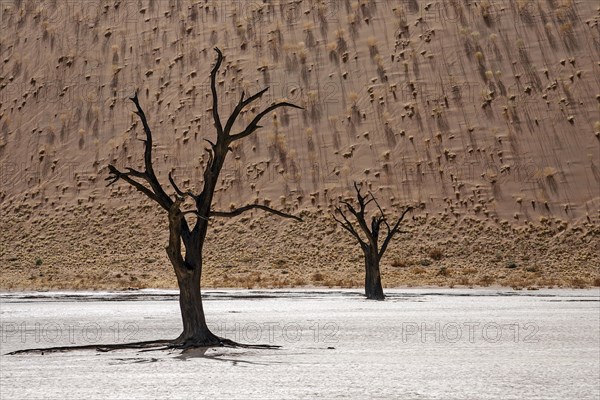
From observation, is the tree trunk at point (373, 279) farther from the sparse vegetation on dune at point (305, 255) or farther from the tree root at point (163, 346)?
the tree root at point (163, 346)

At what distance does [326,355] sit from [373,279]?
18384 millimetres

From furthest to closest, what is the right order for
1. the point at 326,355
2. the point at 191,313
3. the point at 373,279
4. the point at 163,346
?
1. the point at 373,279
2. the point at 191,313
3. the point at 163,346
4. the point at 326,355

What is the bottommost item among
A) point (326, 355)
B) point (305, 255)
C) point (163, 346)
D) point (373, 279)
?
point (326, 355)

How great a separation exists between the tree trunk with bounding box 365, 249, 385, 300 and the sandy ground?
16.6 m

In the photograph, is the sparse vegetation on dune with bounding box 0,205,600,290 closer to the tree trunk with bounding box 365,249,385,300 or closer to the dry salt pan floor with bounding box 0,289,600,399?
the tree trunk with bounding box 365,249,385,300

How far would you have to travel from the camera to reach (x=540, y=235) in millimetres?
57594

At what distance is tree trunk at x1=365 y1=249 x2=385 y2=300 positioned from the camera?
33.2 metres

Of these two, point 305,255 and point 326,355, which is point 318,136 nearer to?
point 305,255

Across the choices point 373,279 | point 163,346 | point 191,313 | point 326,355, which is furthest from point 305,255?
point 326,355

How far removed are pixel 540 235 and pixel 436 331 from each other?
1555 inches

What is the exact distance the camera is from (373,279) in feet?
109

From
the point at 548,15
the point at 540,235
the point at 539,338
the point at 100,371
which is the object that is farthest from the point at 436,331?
the point at 548,15

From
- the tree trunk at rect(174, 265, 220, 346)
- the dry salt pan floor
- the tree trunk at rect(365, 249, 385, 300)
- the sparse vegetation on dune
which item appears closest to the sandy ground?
the sparse vegetation on dune

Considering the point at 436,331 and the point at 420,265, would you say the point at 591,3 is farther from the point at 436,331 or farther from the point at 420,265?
the point at 436,331
